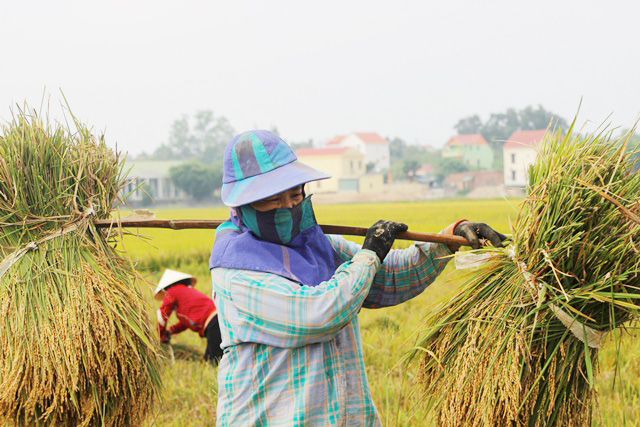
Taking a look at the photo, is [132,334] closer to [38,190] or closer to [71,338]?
[71,338]

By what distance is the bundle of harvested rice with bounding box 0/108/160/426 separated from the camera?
2.94m

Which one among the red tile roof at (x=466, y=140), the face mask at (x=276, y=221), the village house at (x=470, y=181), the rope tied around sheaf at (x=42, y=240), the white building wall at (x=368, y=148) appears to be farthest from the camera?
the white building wall at (x=368, y=148)

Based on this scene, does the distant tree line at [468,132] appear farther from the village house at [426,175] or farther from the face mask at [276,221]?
the face mask at [276,221]

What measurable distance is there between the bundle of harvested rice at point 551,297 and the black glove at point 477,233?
0.09m

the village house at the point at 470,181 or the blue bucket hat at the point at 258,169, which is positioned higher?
the blue bucket hat at the point at 258,169

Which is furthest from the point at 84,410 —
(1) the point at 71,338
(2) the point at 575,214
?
(2) the point at 575,214

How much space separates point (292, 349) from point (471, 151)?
240ft

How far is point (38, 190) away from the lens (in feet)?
10.3

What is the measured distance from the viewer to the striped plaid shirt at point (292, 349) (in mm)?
2291

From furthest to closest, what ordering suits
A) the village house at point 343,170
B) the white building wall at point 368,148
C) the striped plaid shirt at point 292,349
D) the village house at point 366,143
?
the village house at point 366,143
the white building wall at point 368,148
the village house at point 343,170
the striped plaid shirt at point 292,349

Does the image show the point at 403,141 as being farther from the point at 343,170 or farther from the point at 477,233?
the point at 477,233

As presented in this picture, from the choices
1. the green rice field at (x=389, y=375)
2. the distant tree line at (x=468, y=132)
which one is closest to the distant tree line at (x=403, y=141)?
the distant tree line at (x=468, y=132)

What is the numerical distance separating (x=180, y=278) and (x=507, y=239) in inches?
157

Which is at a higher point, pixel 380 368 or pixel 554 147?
pixel 554 147
